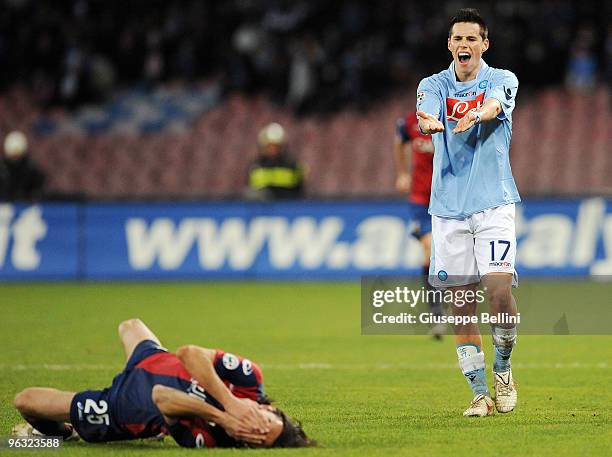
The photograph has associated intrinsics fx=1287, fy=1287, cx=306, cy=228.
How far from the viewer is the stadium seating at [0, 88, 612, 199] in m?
23.6

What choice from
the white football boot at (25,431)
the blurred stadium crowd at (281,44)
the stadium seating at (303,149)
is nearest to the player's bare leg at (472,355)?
the white football boot at (25,431)

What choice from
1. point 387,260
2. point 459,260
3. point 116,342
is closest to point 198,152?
point 387,260

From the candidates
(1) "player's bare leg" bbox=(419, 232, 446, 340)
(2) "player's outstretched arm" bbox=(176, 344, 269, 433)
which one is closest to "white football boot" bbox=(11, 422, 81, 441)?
(2) "player's outstretched arm" bbox=(176, 344, 269, 433)

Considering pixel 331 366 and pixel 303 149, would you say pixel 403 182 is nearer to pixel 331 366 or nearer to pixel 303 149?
pixel 331 366

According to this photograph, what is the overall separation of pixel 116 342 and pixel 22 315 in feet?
9.82

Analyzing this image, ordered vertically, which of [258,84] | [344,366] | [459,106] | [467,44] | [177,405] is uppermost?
[258,84]

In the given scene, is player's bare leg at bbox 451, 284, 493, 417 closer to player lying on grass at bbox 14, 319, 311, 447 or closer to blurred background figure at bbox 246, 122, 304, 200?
player lying on grass at bbox 14, 319, 311, 447

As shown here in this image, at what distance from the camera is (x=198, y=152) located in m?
24.9

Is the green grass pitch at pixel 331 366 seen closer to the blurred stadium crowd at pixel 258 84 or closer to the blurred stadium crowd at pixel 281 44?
the blurred stadium crowd at pixel 258 84

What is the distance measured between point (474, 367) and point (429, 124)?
154 cm

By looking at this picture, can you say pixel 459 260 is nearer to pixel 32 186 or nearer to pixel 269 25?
pixel 32 186

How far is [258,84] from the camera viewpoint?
25.2 m

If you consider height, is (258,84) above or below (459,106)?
above

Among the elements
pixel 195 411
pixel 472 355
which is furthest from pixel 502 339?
pixel 195 411
